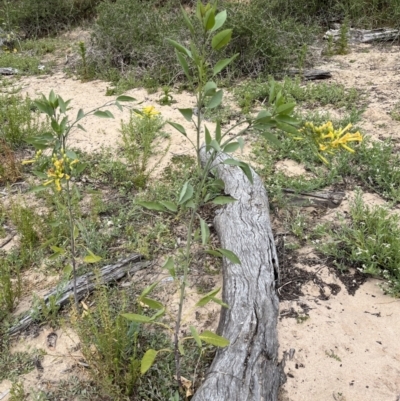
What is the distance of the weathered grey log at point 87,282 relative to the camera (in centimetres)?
225

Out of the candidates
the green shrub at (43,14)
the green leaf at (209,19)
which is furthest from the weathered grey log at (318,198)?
the green shrub at (43,14)

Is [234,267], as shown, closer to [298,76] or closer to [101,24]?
[298,76]

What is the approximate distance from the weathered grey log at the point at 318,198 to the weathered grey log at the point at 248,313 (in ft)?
1.06

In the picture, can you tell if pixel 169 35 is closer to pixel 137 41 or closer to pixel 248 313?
pixel 137 41

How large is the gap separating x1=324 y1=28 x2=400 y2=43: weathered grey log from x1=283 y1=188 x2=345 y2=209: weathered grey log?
160 inches

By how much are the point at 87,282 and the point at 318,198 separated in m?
1.77

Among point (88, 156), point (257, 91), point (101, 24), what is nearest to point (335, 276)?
point (88, 156)

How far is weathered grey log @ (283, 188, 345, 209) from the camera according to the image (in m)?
3.08

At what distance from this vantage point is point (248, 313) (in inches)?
79.7

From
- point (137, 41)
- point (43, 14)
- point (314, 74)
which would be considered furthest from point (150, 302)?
point (43, 14)

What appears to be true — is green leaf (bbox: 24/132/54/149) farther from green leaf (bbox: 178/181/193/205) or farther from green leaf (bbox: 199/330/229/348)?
green leaf (bbox: 199/330/229/348)

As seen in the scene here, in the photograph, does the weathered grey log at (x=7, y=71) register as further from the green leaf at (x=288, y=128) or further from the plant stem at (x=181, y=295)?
the green leaf at (x=288, y=128)

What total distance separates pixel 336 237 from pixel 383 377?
91 cm

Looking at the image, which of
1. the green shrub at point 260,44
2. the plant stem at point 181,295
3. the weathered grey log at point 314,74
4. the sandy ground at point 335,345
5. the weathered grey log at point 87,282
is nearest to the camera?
the plant stem at point 181,295
